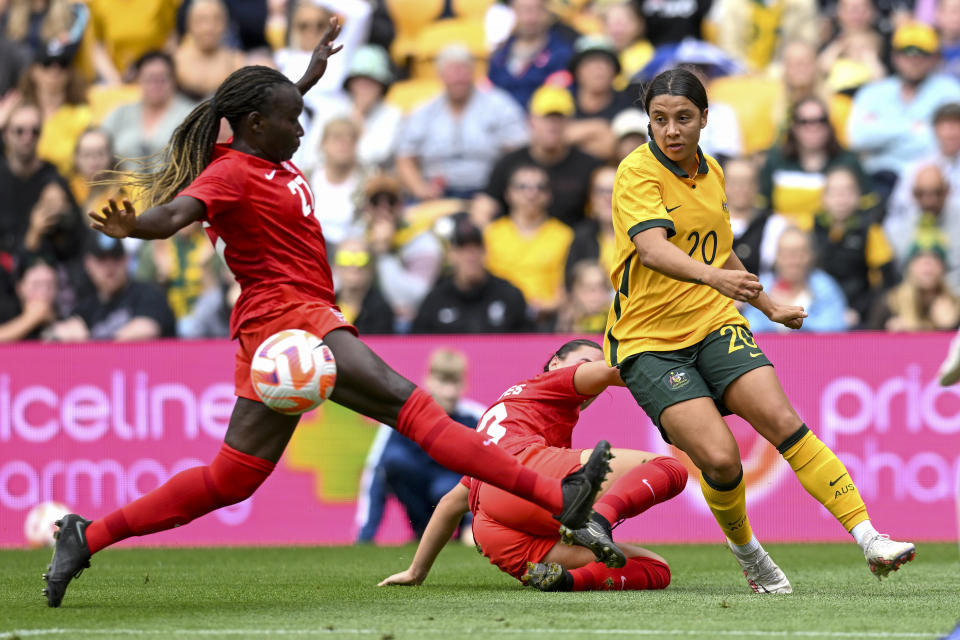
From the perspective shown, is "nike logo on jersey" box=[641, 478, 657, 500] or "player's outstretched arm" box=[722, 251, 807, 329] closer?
"player's outstretched arm" box=[722, 251, 807, 329]

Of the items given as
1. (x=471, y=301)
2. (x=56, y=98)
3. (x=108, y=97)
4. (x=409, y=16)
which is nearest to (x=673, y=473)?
(x=471, y=301)

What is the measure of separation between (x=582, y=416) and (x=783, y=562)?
96.3 inches

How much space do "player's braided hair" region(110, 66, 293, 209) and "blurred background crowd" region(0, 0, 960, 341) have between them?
5.44 metres

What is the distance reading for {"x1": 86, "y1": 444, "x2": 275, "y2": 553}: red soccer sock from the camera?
229 inches

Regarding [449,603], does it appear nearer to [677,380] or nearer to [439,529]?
[439,529]

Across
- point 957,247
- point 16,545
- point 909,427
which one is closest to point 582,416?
point 909,427

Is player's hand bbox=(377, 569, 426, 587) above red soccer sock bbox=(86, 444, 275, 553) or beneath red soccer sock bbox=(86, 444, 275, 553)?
beneath

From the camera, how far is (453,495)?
694cm

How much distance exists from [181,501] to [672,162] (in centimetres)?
252

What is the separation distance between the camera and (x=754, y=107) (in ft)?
42.5

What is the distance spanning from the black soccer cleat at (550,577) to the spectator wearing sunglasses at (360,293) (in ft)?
16.4

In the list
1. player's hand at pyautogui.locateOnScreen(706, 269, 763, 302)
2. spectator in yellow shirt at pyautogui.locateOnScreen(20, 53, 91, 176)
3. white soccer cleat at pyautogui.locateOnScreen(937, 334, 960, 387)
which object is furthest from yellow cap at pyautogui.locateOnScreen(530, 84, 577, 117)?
white soccer cleat at pyautogui.locateOnScreen(937, 334, 960, 387)

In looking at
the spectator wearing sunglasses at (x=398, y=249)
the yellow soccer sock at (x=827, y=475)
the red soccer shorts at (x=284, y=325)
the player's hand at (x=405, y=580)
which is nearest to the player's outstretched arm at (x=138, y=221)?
the red soccer shorts at (x=284, y=325)

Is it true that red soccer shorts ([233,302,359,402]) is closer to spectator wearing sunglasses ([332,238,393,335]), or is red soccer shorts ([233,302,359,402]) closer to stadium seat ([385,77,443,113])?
spectator wearing sunglasses ([332,238,393,335])
